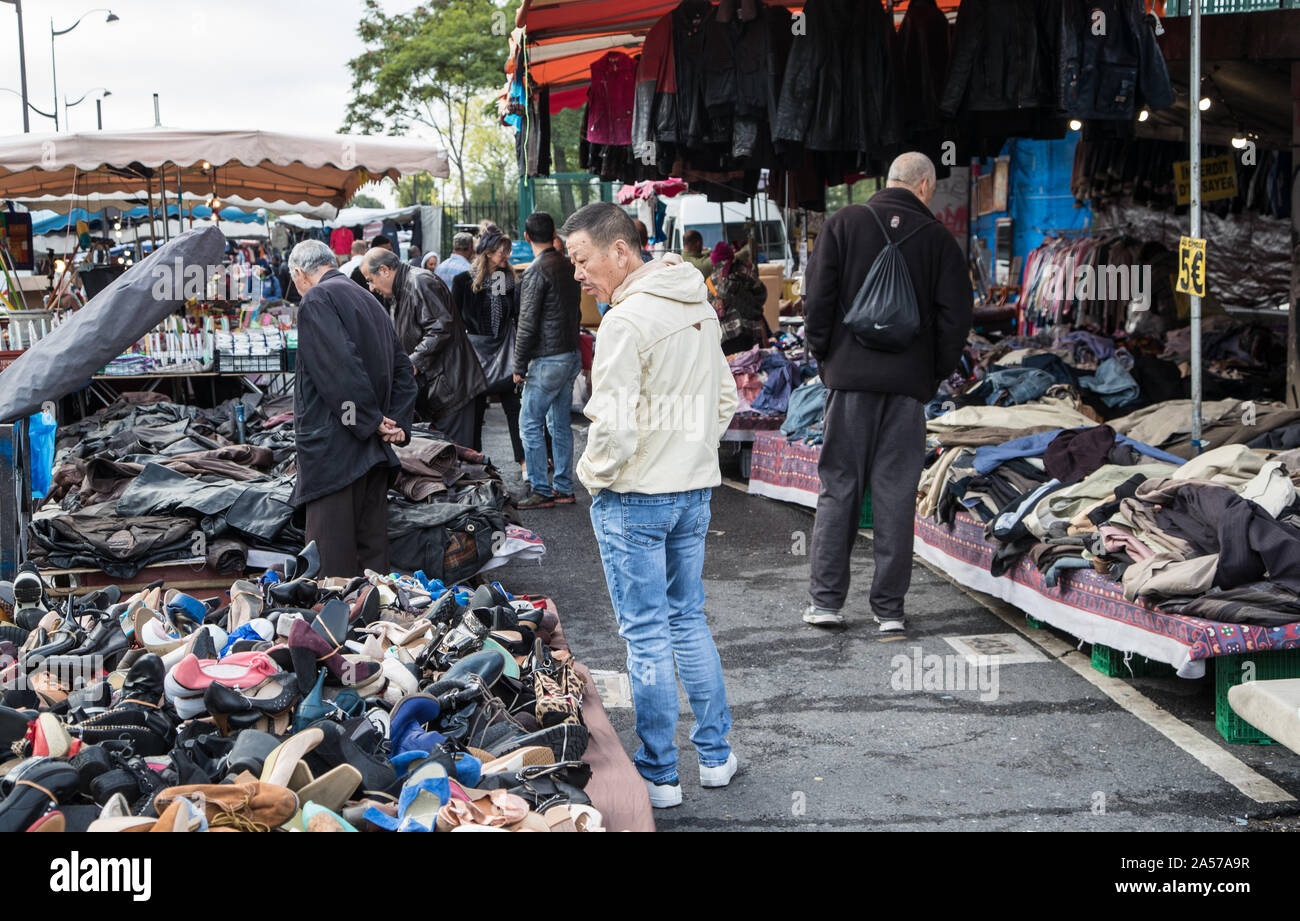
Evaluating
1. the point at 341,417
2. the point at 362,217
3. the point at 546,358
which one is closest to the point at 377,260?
the point at 546,358

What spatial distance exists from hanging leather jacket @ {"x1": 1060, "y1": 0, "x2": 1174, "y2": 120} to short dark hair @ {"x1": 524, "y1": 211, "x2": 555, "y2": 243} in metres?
3.65

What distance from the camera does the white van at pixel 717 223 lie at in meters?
22.0

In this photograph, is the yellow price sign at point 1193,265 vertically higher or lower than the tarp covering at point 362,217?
lower

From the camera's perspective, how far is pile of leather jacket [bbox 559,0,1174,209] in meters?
7.13

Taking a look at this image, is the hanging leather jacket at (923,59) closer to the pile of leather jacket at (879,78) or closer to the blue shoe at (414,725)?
the pile of leather jacket at (879,78)

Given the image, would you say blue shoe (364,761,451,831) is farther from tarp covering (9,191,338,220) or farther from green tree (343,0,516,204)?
green tree (343,0,516,204)

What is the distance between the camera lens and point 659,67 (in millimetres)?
8516

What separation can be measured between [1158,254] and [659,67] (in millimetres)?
5258

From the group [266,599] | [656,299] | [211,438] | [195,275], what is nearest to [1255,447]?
[656,299]

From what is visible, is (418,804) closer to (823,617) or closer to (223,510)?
(823,617)

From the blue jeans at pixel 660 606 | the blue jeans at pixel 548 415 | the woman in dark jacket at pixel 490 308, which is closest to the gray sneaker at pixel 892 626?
the blue jeans at pixel 660 606

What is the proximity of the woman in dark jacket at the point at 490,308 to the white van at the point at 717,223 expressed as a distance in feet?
36.9
